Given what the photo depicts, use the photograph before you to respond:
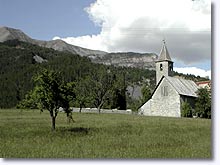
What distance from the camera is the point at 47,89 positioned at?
8.09 m

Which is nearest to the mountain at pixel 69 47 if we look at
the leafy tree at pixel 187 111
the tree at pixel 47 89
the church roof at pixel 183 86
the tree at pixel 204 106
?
the tree at pixel 47 89

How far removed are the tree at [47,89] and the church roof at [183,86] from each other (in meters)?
10.8

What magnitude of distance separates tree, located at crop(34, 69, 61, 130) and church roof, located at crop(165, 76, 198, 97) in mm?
10780

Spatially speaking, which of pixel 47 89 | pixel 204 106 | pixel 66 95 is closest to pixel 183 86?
pixel 204 106

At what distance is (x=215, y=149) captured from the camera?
4652 mm

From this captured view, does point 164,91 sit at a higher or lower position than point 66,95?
higher

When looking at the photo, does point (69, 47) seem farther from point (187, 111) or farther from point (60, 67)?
point (60, 67)

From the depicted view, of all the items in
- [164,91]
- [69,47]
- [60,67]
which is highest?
[60,67]

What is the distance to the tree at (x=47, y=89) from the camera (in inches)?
316

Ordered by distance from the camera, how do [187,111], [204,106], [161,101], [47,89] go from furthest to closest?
[161,101], [187,111], [204,106], [47,89]

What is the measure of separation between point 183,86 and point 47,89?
48.1 feet

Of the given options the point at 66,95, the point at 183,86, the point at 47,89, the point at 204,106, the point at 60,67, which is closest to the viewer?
the point at 47,89

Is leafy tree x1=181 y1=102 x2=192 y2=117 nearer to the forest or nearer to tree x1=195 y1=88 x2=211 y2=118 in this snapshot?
tree x1=195 y1=88 x2=211 y2=118

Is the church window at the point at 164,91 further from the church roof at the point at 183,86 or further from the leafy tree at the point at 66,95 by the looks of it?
the leafy tree at the point at 66,95
